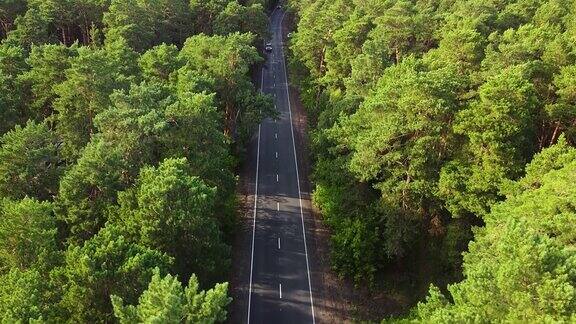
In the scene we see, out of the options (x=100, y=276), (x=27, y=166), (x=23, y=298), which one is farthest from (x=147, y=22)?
(x=23, y=298)

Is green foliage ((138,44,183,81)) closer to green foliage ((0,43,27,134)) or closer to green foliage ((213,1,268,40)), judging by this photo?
green foliage ((0,43,27,134))

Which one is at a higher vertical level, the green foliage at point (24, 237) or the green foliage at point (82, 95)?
the green foliage at point (82, 95)

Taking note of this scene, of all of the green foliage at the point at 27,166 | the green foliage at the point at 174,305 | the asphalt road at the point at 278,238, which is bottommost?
the asphalt road at the point at 278,238

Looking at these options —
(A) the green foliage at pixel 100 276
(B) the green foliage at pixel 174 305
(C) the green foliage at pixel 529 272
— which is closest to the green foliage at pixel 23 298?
(A) the green foliage at pixel 100 276

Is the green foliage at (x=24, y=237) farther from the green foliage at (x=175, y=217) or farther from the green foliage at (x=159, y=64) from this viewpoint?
the green foliage at (x=159, y=64)

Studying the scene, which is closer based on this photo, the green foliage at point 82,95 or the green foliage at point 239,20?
the green foliage at point 82,95

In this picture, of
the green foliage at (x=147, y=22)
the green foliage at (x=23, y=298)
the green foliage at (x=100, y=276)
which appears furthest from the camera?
the green foliage at (x=147, y=22)

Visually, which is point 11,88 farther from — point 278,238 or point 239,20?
point 239,20

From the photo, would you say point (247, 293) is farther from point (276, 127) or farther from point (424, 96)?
point (276, 127)
